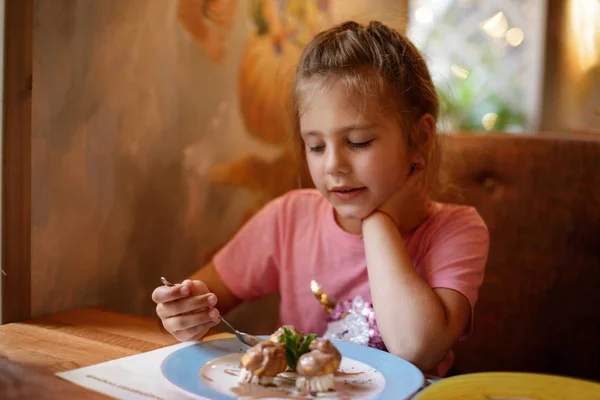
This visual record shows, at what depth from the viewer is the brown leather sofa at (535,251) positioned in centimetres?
131

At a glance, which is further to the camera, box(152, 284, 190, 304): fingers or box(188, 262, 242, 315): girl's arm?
Answer: box(188, 262, 242, 315): girl's arm

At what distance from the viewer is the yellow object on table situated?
1.88ft

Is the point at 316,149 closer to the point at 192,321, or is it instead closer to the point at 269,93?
the point at 192,321

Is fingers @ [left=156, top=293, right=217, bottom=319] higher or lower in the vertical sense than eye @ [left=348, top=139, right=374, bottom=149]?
lower

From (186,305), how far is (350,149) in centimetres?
34

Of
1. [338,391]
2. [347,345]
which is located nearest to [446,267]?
[347,345]

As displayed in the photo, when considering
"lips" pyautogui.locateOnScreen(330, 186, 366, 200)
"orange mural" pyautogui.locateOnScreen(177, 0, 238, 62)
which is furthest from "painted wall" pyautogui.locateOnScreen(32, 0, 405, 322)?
"lips" pyautogui.locateOnScreen(330, 186, 366, 200)

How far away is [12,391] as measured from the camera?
0.62 m

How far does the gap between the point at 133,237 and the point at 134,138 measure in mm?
180

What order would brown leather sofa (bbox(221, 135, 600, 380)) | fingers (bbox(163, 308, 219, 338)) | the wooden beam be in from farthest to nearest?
1. brown leather sofa (bbox(221, 135, 600, 380))
2. the wooden beam
3. fingers (bbox(163, 308, 219, 338))

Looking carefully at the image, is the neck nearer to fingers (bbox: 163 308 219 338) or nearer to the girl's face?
the girl's face

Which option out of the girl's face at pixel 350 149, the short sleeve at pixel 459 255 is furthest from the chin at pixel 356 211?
the short sleeve at pixel 459 255

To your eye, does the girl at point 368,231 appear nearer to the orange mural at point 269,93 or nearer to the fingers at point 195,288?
the fingers at point 195,288

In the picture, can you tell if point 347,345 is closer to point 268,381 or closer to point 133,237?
point 268,381
